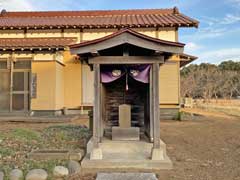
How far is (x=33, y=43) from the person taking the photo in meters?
12.7

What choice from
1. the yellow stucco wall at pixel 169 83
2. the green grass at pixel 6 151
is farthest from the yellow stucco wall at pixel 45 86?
the green grass at pixel 6 151

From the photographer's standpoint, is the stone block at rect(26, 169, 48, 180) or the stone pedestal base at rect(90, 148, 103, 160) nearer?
the stone block at rect(26, 169, 48, 180)

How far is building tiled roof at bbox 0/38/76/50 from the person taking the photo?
1221cm

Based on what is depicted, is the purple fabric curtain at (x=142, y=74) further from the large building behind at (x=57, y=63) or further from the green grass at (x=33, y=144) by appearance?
the large building behind at (x=57, y=63)

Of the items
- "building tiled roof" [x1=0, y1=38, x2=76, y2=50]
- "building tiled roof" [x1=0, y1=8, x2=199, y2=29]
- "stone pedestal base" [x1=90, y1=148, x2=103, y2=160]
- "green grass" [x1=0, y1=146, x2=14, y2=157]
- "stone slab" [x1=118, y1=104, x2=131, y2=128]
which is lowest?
"green grass" [x1=0, y1=146, x2=14, y2=157]

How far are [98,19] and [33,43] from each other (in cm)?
425

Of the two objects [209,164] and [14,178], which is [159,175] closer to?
[209,164]

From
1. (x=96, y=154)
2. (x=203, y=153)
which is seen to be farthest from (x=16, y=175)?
(x=203, y=153)

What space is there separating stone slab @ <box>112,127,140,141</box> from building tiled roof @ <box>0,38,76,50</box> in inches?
233

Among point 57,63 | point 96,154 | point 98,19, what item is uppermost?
point 98,19

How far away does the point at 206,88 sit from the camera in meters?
30.0

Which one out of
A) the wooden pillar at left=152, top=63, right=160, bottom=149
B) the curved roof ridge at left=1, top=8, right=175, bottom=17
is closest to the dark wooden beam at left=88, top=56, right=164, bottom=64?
the wooden pillar at left=152, top=63, right=160, bottom=149

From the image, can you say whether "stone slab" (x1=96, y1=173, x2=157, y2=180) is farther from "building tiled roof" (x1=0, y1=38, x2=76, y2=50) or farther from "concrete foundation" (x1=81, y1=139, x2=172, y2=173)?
"building tiled roof" (x1=0, y1=38, x2=76, y2=50)

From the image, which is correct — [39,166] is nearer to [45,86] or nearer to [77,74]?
[45,86]
